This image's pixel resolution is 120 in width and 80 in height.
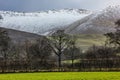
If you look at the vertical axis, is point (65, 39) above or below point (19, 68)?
above

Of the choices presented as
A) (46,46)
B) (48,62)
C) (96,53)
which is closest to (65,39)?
(46,46)

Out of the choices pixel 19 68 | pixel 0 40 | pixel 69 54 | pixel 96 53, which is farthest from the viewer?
pixel 69 54

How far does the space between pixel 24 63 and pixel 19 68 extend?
4.77 m

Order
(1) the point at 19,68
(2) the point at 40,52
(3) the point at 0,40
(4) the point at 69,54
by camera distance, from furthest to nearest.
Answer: (4) the point at 69,54 → (2) the point at 40,52 → (3) the point at 0,40 → (1) the point at 19,68

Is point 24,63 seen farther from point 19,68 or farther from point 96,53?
point 96,53

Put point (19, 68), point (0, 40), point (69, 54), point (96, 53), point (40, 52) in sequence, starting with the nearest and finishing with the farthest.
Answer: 1. point (19, 68)
2. point (0, 40)
3. point (40, 52)
4. point (96, 53)
5. point (69, 54)

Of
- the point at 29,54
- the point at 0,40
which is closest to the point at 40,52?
the point at 29,54

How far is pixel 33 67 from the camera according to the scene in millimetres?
114188

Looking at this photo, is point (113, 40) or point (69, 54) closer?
point (113, 40)

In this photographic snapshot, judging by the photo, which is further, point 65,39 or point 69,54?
point 69,54

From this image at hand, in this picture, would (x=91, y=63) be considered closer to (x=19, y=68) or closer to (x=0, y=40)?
(x=19, y=68)

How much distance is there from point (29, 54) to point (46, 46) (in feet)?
26.1

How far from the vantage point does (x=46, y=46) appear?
15700 centimetres

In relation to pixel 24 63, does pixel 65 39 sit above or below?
above
